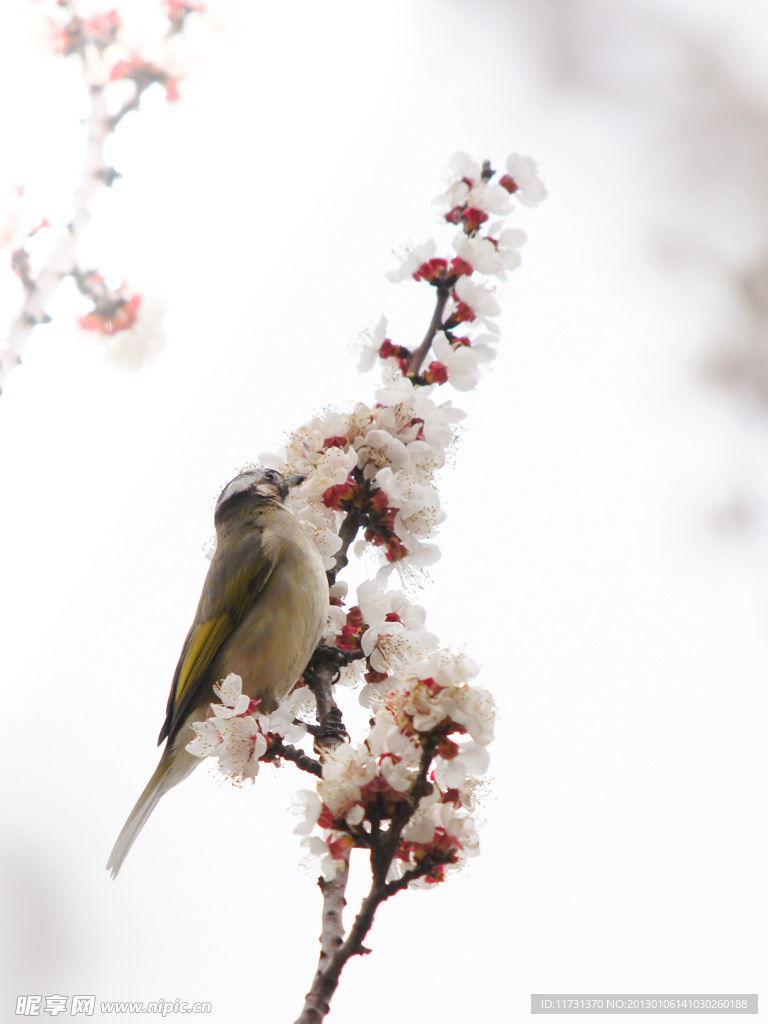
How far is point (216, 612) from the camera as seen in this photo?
4.17 meters

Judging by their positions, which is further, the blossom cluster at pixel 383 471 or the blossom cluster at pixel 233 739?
the blossom cluster at pixel 383 471

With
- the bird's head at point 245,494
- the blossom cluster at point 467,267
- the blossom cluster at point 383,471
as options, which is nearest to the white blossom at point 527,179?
the blossom cluster at point 467,267

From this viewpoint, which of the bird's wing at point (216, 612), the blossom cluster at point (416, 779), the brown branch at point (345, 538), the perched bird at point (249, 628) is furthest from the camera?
the bird's wing at point (216, 612)

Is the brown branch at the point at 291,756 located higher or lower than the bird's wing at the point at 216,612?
lower

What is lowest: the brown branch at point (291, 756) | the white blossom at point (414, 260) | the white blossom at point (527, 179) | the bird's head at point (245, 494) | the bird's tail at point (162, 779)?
the brown branch at point (291, 756)

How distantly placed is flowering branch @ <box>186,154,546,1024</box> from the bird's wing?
64 centimetres

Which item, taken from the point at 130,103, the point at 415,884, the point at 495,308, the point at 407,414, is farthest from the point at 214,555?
the point at 415,884

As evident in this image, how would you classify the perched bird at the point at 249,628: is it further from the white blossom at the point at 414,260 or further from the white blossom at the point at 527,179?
the white blossom at the point at 527,179

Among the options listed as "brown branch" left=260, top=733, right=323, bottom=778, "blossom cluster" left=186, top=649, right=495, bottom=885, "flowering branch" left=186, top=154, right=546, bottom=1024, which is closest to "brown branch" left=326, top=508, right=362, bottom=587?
"flowering branch" left=186, top=154, right=546, bottom=1024

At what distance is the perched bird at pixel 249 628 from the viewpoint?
3.65m

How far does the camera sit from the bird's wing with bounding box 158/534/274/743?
3.96 meters

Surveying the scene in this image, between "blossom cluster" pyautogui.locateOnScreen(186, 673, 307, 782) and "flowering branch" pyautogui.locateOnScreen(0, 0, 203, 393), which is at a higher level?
"flowering branch" pyautogui.locateOnScreen(0, 0, 203, 393)

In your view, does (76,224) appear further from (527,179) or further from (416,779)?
(416,779)

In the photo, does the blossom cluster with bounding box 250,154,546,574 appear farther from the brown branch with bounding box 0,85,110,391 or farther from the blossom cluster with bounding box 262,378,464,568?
the brown branch with bounding box 0,85,110,391
